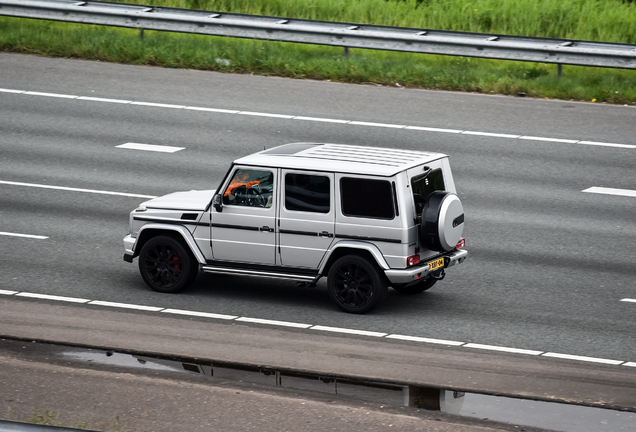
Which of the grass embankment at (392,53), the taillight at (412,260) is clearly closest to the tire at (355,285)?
the taillight at (412,260)

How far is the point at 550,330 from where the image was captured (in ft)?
38.5

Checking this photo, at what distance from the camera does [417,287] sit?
13.1 m

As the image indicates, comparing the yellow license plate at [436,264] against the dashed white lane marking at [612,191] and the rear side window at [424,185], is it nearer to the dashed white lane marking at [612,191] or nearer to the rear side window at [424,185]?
the rear side window at [424,185]

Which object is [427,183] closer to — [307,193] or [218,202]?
[307,193]

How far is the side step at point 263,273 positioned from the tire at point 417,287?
1.26 metres

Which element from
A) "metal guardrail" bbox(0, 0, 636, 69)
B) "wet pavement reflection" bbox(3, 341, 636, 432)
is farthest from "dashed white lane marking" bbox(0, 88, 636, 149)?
"wet pavement reflection" bbox(3, 341, 636, 432)

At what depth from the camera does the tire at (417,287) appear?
13.1 m

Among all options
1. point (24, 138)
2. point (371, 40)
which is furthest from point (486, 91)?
point (24, 138)

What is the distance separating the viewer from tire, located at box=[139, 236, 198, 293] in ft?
42.0

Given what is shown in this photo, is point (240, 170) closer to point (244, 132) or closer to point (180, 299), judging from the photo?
point (180, 299)

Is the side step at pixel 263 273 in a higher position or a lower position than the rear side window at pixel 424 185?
lower

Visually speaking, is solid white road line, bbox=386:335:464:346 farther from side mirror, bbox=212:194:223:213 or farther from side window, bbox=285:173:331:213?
side mirror, bbox=212:194:223:213

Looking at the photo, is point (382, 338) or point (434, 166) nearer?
point (382, 338)

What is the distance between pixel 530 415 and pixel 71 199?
924cm
